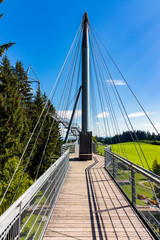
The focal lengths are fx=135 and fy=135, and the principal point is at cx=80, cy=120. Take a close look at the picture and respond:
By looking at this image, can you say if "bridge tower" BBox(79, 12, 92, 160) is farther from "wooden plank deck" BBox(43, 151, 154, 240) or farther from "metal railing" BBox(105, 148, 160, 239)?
"wooden plank deck" BBox(43, 151, 154, 240)

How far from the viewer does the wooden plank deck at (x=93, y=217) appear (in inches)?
106

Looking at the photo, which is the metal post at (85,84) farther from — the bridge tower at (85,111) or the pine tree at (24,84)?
the pine tree at (24,84)

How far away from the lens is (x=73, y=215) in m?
3.35

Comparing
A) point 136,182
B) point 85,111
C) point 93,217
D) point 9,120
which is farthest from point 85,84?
point 9,120

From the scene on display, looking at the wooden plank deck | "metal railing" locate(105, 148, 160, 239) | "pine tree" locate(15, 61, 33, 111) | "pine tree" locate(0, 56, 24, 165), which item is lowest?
the wooden plank deck

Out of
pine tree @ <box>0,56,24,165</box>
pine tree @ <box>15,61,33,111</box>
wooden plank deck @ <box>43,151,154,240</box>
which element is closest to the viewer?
wooden plank deck @ <box>43,151,154,240</box>

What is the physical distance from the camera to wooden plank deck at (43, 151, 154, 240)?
2691 millimetres

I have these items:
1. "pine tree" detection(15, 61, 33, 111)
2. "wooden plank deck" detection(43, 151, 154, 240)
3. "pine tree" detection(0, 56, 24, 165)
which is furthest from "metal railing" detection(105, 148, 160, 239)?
"pine tree" detection(15, 61, 33, 111)

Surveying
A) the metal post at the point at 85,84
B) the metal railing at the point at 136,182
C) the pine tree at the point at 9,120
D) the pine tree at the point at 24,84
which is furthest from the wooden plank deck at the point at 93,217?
the pine tree at the point at 24,84

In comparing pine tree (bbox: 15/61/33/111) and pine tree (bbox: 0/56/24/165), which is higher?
pine tree (bbox: 15/61/33/111)

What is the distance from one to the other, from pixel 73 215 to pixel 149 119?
14.2 feet

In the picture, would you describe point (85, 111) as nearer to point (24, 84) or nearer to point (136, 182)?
point (136, 182)

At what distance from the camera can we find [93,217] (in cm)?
326

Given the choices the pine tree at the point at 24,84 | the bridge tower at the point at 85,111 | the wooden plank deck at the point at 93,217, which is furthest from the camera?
the pine tree at the point at 24,84
